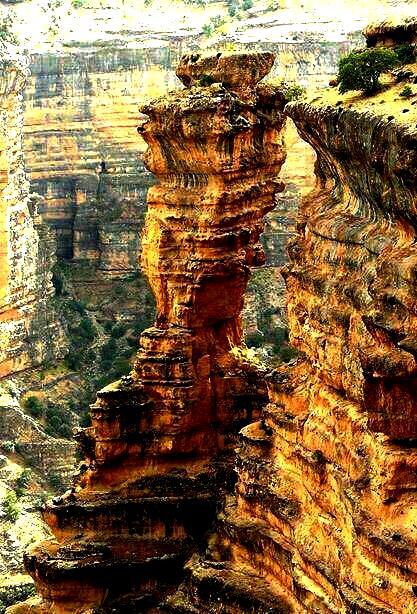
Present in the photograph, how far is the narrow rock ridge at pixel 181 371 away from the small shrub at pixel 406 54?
721 centimetres

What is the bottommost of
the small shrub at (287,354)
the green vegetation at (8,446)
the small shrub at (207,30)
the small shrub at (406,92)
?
the green vegetation at (8,446)

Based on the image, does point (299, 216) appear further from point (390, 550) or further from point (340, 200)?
point (390, 550)

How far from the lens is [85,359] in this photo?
93.1 metres

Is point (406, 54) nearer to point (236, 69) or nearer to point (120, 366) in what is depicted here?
point (236, 69)

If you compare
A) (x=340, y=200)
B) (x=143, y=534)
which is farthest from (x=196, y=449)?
(x=340, y=200)

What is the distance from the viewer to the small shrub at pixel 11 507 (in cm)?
7094

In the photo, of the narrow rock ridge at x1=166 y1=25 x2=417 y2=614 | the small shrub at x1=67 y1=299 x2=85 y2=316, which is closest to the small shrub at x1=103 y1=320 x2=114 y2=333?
the small shrub at x1=67 y1=299 x2=85 y2=316

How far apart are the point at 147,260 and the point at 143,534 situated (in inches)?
225

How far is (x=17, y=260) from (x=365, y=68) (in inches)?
1849

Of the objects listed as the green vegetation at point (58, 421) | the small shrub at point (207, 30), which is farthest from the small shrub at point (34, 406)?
the small shrub at point (207, 30)

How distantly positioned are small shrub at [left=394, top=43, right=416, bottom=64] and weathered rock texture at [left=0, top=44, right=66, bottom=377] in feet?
141

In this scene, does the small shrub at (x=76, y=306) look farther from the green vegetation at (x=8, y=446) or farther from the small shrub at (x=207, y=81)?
the small shrub at (x=207, y=81)

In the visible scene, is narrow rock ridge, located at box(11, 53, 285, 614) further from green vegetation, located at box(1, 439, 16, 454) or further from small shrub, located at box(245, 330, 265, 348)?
small shrub, located at box(245, 330, 265, 348)

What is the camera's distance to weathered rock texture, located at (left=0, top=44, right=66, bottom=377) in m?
88.7
